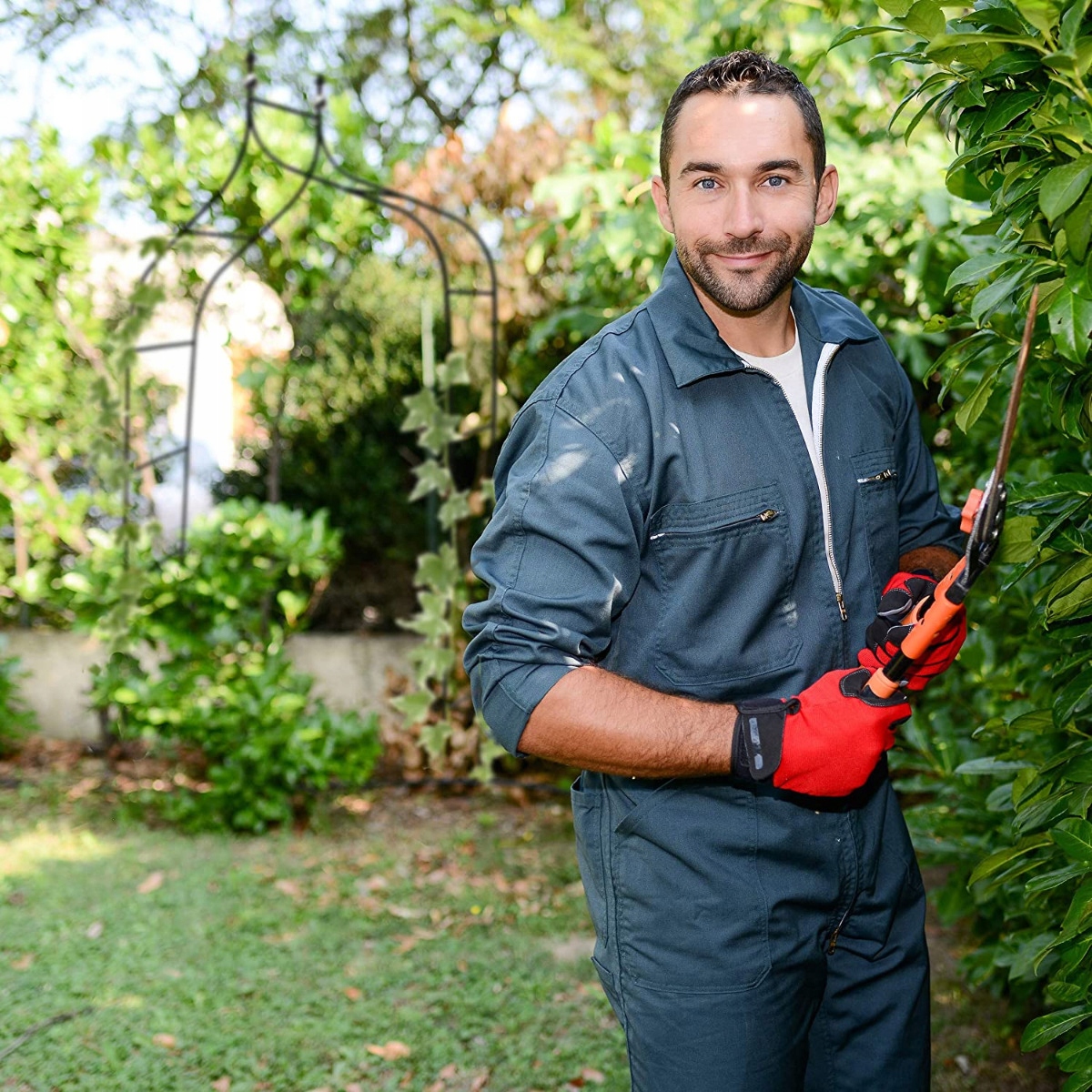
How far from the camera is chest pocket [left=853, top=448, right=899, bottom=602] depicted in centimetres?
192

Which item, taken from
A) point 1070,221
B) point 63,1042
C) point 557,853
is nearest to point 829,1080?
point 1070,221

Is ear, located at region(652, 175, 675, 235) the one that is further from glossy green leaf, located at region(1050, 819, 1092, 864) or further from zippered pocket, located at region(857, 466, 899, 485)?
glossy green leaf, located at region(1050, 819, 1092, 864)

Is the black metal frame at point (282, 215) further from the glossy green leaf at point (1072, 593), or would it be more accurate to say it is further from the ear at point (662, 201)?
the glossy green leaf at point (1072, 593)

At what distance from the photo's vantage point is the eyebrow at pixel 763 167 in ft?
5.89

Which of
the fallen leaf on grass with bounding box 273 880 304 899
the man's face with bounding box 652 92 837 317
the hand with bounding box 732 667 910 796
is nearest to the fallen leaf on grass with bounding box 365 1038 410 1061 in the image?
the fallen leaf on grass with bounding box 273 880 304 899

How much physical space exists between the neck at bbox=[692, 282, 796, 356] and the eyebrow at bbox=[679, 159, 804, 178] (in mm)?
187

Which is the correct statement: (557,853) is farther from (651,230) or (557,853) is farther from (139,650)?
(139,650)

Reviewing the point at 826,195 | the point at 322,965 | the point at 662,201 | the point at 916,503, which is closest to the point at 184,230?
the point at 322,965

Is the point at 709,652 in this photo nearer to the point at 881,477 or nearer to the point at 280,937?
the point at 881,477

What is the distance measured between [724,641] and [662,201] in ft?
2.51

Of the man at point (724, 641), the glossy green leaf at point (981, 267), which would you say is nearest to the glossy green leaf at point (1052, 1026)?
the man at point (724, 641)

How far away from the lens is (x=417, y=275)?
7273mm

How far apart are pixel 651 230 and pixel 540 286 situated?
6.08ft

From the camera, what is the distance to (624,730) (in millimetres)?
1619
